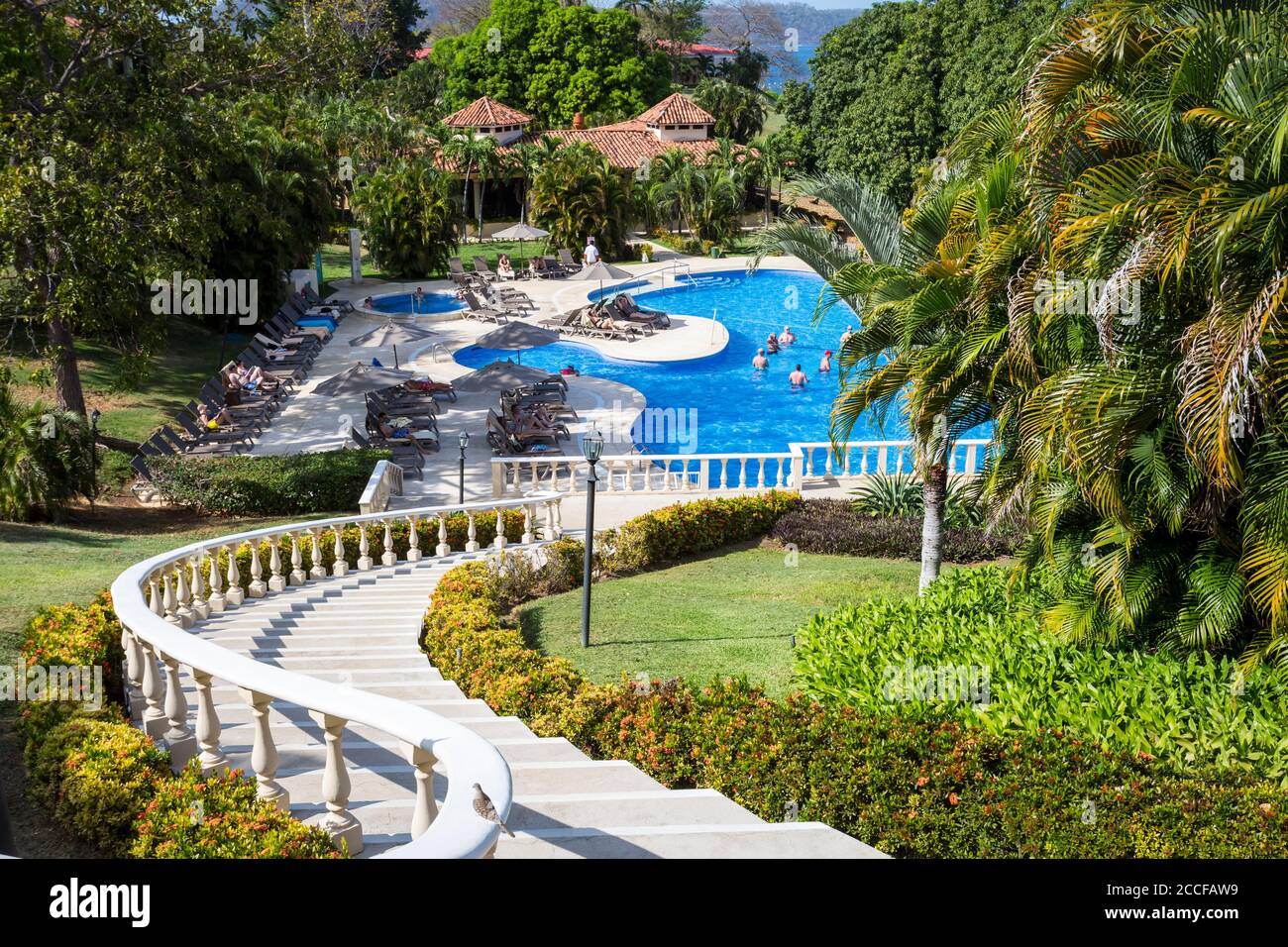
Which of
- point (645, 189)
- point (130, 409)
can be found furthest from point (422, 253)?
point (130, 409)

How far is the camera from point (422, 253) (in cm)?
4275

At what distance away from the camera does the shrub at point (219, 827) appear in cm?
456

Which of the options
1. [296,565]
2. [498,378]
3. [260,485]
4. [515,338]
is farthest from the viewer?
[515,338]

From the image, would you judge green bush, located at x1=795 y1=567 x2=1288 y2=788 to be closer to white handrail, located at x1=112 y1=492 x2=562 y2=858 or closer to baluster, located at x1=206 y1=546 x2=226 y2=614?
white handrail, located at x1=112 y1=492 x2=562 y2=858

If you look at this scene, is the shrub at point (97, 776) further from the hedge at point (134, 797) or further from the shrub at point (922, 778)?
the shrub at point (922, 778)

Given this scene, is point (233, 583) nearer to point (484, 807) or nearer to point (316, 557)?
point (316, 557)

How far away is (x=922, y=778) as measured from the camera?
23.9 ft

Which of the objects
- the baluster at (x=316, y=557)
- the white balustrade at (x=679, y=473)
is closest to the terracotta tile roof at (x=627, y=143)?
the white balustrade at (x=679, y=473)

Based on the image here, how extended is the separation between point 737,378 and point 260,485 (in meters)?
16.2

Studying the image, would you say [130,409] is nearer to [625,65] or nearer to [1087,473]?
[1087,473]

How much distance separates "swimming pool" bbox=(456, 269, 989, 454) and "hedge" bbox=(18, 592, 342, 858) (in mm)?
18269

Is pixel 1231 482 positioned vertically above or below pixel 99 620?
above

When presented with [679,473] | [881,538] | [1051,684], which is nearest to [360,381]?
[679,473]
